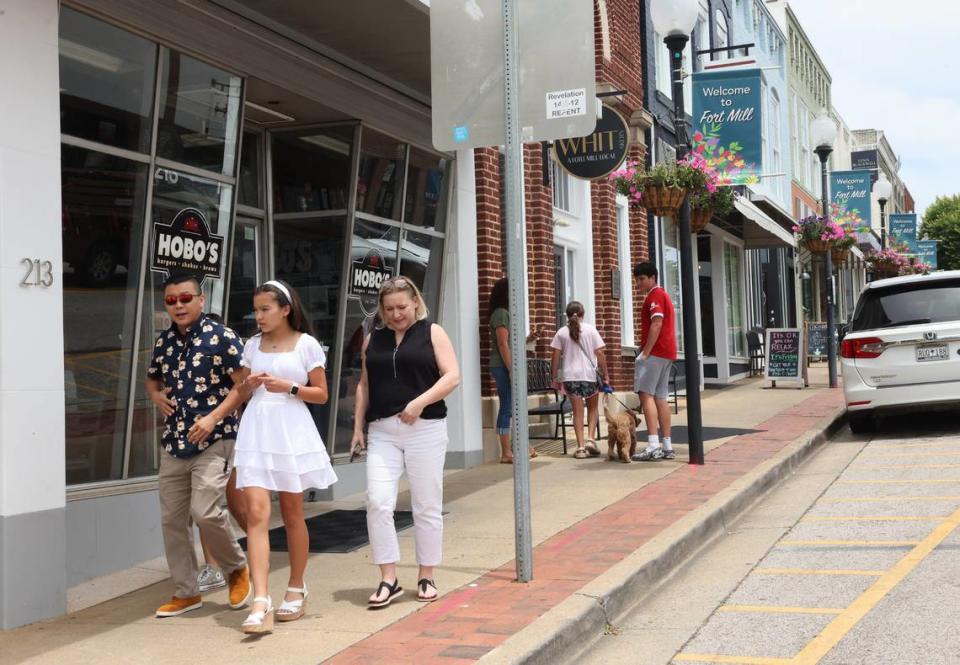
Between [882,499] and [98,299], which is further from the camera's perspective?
[882,499]

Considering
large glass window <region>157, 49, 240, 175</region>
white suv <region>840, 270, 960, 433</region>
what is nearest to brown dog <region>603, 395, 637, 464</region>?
white suv <region>840, 270, 960, 433</region>

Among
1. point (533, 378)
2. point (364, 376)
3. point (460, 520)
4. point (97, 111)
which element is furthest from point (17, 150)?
point (533, 378)

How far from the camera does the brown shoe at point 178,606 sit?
19.1 ft

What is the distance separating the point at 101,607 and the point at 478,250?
6.71 m

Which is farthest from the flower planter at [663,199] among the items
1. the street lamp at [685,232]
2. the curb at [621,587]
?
the curb at [621,587]

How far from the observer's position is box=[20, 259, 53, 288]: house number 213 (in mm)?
5809

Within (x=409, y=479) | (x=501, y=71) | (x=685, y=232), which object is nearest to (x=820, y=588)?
(x=409, y=479)

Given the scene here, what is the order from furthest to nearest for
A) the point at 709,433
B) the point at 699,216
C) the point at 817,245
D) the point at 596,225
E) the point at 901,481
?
the point at 817,245, the point at 596,225, the point at 709,433, the point at 699,216, the point at 901,481

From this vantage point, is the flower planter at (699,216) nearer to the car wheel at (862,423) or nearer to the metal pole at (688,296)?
the metal pole at (688,296)

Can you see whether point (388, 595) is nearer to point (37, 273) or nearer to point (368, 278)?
point (37, 273)

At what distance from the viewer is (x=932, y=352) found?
1198 centimetres

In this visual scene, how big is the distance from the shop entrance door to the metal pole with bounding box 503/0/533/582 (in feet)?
12.1

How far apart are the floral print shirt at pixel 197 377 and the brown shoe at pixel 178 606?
791mm

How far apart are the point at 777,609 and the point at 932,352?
729 cm
